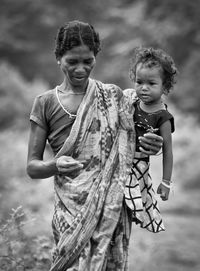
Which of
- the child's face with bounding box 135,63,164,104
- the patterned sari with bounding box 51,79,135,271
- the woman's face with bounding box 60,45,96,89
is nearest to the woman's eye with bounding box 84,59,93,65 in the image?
the woman's face with bounding box 60,45,96,89

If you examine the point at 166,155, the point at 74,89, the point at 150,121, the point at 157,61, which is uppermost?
the point at 157,61

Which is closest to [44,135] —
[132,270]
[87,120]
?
[87,120]

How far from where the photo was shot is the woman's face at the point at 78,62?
231 centimetres

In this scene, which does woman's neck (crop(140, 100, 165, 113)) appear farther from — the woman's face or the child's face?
the woman's face

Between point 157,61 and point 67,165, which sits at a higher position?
point 157,61

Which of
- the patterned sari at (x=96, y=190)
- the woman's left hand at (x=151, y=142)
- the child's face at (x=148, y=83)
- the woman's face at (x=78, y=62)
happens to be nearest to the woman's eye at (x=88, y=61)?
the woman's face at (x=78, y=62)

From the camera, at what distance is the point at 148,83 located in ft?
8.10

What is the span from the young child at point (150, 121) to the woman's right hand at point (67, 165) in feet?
1.02

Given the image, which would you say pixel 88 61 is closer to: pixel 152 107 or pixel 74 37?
pixel 74 37

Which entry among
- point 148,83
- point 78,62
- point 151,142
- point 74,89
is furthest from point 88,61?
point 151,142

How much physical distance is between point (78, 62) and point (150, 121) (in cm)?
41

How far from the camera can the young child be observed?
2.45m

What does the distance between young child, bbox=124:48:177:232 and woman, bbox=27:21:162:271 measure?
53mm

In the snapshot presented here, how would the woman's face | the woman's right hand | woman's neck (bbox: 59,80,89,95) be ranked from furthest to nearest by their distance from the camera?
woman's neck (bbox: 59,80,89,95) < the woman's face < the woman's right hand
